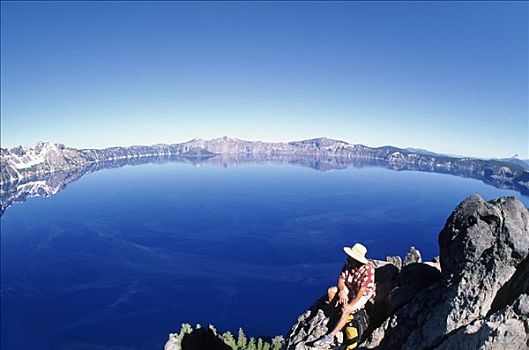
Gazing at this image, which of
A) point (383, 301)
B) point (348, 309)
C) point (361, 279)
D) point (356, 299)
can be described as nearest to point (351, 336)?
point (348, 309)

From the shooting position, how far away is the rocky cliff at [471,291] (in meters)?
10.1

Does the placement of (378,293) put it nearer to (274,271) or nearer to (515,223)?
(515,223)

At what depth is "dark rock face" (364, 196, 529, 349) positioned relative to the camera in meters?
10.8

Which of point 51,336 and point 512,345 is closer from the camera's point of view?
point 512,345

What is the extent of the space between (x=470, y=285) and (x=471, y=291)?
21cm

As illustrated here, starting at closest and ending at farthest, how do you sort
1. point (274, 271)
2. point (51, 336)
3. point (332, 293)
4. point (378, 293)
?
point (332, 293) → point (378, 293) → point (51, 336) → point (274, 271)

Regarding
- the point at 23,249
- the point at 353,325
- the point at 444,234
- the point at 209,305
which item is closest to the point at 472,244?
the point at 444,234

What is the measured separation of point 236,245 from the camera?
443ft

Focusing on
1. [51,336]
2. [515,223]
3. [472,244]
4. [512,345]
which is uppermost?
[515,223]

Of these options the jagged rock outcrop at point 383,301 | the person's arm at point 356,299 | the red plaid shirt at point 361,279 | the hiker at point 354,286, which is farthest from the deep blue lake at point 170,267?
the person's arm at point 356,299

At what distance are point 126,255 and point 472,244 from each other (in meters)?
128

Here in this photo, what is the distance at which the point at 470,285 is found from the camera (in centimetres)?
1163

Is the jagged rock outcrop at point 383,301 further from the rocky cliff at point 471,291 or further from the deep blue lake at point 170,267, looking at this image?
the deep blue lake at point 170,267

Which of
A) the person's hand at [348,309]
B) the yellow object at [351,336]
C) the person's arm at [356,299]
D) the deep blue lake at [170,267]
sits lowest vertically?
the deep blue lake at [170,267]
